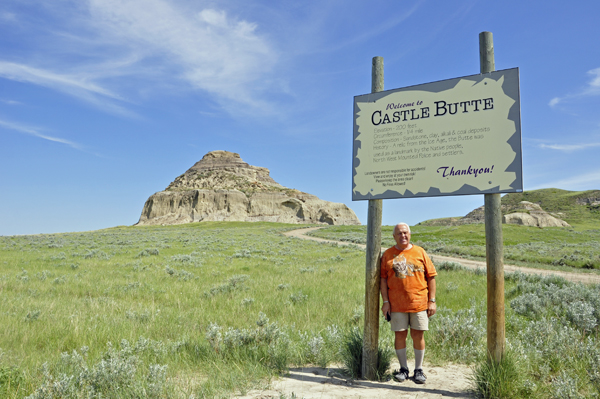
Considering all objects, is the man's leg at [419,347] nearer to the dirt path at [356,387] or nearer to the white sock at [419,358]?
the white sock at [419,358]

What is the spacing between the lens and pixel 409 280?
4348mm

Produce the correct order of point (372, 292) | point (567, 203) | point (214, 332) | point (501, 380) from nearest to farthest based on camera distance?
point (501, 380)
point (372, 292)
point (214, 332)
point (567, 203)

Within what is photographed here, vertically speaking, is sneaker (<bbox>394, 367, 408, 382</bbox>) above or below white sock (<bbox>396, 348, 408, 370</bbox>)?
below

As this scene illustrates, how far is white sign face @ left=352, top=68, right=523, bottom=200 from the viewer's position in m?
3.96

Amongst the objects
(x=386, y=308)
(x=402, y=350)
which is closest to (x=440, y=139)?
(x=386, y=308)

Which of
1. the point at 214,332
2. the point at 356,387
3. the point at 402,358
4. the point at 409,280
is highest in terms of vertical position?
the point at 409,280

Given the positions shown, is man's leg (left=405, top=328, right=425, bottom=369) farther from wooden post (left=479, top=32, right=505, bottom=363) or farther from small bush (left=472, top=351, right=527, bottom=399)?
wooden post (left=479, top=32, right=505, bottom=363)

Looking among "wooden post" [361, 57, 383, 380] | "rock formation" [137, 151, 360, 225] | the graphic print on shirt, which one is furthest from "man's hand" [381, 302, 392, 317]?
"rock formation" [137, 151, 360, 225]

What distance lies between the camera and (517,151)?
3855mm

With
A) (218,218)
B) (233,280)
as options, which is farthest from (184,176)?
(233,280)

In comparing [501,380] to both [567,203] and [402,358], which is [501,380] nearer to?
[402,358]

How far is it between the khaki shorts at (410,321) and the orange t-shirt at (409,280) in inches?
2.6

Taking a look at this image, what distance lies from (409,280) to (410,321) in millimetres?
554

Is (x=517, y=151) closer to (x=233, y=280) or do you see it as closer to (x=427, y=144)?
(x=427, y=144)
